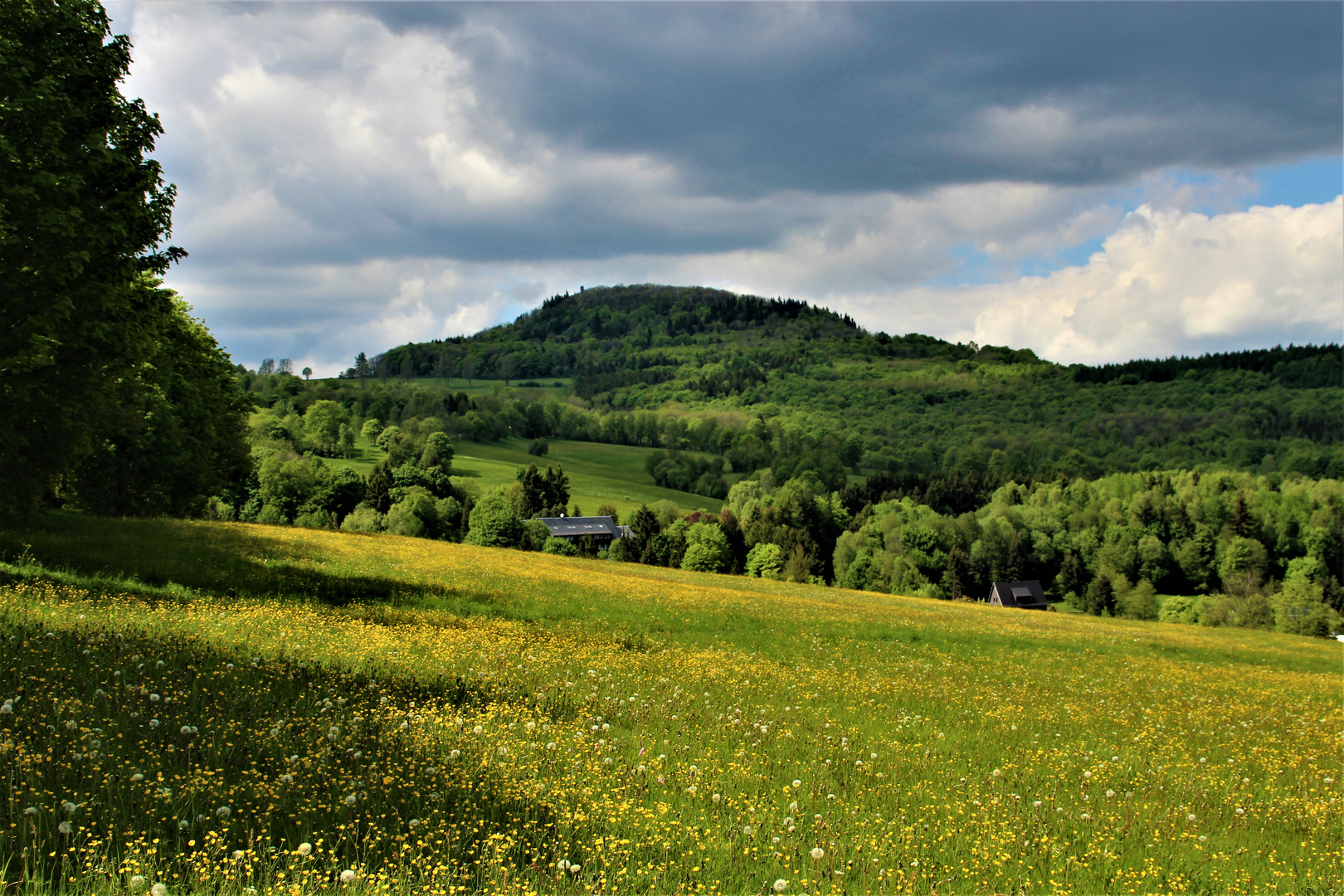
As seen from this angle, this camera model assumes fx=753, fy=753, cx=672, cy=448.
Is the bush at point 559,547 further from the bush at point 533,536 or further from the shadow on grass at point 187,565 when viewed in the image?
the shadow on grass at point 187,565

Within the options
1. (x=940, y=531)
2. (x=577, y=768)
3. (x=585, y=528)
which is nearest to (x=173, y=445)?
(x=577, y=768)

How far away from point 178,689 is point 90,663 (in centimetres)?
147

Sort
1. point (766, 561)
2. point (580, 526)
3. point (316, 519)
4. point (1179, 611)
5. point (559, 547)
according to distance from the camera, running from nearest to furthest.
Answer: point (316, 519)
point (1179, 611)
point (559, 547)
point (766, 561)
point (580, 526)

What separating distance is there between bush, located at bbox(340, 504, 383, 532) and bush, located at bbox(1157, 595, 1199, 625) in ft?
392

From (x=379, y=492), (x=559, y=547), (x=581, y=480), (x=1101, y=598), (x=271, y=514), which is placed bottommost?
(x=1101, y=598)

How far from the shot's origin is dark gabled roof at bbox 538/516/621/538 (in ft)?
483

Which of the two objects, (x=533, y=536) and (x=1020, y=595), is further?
(x=1020, y=595)

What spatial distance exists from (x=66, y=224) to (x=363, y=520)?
10467 cm

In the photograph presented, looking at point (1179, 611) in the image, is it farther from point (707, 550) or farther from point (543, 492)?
point (543, 492)

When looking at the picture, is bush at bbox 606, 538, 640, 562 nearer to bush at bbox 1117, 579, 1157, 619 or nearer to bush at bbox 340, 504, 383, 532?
bush at bbox 340, 504, 383, 532

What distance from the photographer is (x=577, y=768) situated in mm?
8242

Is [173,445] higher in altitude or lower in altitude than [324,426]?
lower

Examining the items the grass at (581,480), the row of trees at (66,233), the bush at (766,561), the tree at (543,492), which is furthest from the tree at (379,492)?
the row of trees at (66,233)

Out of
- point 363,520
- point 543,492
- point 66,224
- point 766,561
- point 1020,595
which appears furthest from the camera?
point 543,492
